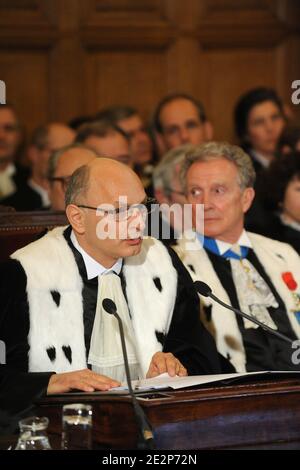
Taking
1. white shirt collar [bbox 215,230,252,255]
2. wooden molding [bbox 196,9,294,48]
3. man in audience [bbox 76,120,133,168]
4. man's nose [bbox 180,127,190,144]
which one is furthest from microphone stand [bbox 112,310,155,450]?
wooden molding [bbox 196,9,294,48]

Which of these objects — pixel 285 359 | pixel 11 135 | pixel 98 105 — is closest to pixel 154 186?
pixel 285 359

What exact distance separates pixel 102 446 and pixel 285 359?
73.7 inches

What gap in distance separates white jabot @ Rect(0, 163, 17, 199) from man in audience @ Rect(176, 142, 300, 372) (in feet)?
8.32

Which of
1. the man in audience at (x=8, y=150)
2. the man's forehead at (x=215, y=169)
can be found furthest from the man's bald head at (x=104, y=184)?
the man in audience at (x=8, y=150)

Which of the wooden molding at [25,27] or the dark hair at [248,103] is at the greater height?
the wooden molding at [25,27]

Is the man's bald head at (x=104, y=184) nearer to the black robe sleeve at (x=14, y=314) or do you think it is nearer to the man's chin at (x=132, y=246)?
the man's chin at (x=132, y=246)

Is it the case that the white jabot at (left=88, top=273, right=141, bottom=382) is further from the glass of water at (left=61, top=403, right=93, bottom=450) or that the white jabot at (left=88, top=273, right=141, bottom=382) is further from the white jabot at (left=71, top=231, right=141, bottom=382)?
the glass of water at (left=61, top=403, right=93, bottom=450)

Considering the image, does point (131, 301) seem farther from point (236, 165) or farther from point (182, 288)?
point (236, 165)

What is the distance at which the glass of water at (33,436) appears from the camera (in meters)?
2.94

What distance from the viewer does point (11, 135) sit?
7820 millimetres

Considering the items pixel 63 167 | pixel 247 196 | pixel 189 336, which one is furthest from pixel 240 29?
pixel 189 336

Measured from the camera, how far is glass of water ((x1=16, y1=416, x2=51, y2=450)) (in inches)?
116

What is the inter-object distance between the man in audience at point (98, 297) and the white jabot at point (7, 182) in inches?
124

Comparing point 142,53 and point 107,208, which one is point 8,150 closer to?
point 142,53
